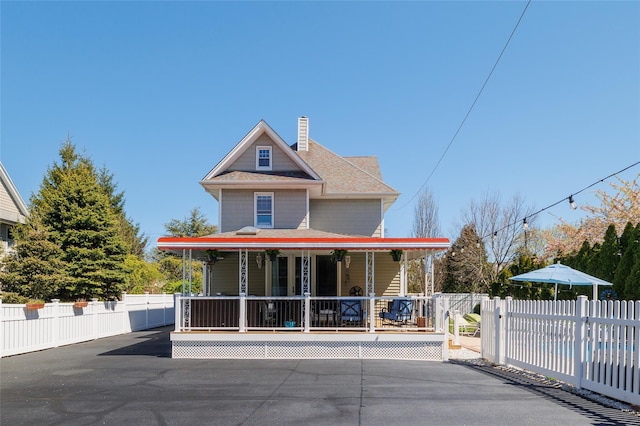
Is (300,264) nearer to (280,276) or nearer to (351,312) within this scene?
(280,276)

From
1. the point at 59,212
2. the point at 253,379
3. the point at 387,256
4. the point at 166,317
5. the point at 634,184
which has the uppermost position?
the point at 634,184

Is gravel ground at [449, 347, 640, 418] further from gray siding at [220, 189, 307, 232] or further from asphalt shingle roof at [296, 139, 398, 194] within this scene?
gray siding at [220, 189, 307, 232]

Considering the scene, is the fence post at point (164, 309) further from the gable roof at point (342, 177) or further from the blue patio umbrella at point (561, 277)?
the blue patio umbrella at point (561, 277)

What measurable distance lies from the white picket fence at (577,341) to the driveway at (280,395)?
1.56 feet

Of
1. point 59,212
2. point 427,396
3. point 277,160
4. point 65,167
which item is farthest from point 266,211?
point 65,167

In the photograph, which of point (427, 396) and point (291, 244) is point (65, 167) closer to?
point (291, 244)

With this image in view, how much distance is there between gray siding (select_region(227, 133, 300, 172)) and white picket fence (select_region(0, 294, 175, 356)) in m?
6.93

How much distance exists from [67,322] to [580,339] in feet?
47.4

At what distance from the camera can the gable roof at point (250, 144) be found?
1891cm

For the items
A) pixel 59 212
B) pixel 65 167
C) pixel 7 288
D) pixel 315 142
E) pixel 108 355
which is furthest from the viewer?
pixel 65 167

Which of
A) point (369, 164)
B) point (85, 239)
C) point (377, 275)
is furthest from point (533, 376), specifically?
point (85, 239)

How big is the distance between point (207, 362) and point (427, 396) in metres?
6.29

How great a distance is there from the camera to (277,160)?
1930 centimetres

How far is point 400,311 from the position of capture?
1440 cm
